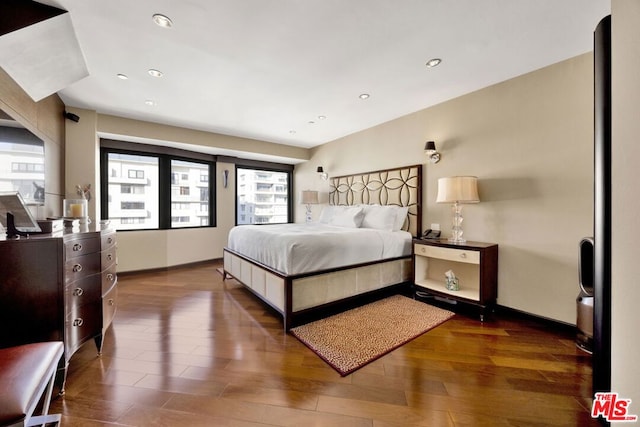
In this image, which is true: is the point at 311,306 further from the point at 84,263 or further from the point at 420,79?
the point at 420,79

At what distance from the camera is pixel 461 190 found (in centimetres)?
270

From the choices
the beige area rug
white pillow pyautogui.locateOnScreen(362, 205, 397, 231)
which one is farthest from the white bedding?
the beige area rug

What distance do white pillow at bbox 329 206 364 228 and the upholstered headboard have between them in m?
0.51

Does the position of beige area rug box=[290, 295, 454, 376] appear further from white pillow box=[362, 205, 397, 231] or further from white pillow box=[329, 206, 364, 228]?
white pillow box=[329, 206, 364, 228]

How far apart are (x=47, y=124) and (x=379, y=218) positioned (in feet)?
13.7

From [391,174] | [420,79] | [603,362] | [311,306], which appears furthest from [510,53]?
[311,306]

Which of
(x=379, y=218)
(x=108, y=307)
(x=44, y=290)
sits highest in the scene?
(x=379, y=218)

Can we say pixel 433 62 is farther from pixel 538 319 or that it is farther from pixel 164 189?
pixel 164 189

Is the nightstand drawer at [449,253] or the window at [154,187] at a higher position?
the window at [154,187]

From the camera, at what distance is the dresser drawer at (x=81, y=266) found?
1557mm

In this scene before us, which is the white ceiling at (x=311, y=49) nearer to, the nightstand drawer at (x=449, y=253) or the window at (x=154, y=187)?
the window at (x=154, y=187)

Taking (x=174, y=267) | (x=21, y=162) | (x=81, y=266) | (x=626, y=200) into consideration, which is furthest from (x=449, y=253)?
(x=174, y=267)

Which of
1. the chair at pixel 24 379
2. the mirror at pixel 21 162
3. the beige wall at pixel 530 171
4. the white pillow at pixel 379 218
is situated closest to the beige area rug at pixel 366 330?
the beige wall at pixel 530 171

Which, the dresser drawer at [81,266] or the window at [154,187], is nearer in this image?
the dresser drawer at [81,266]
